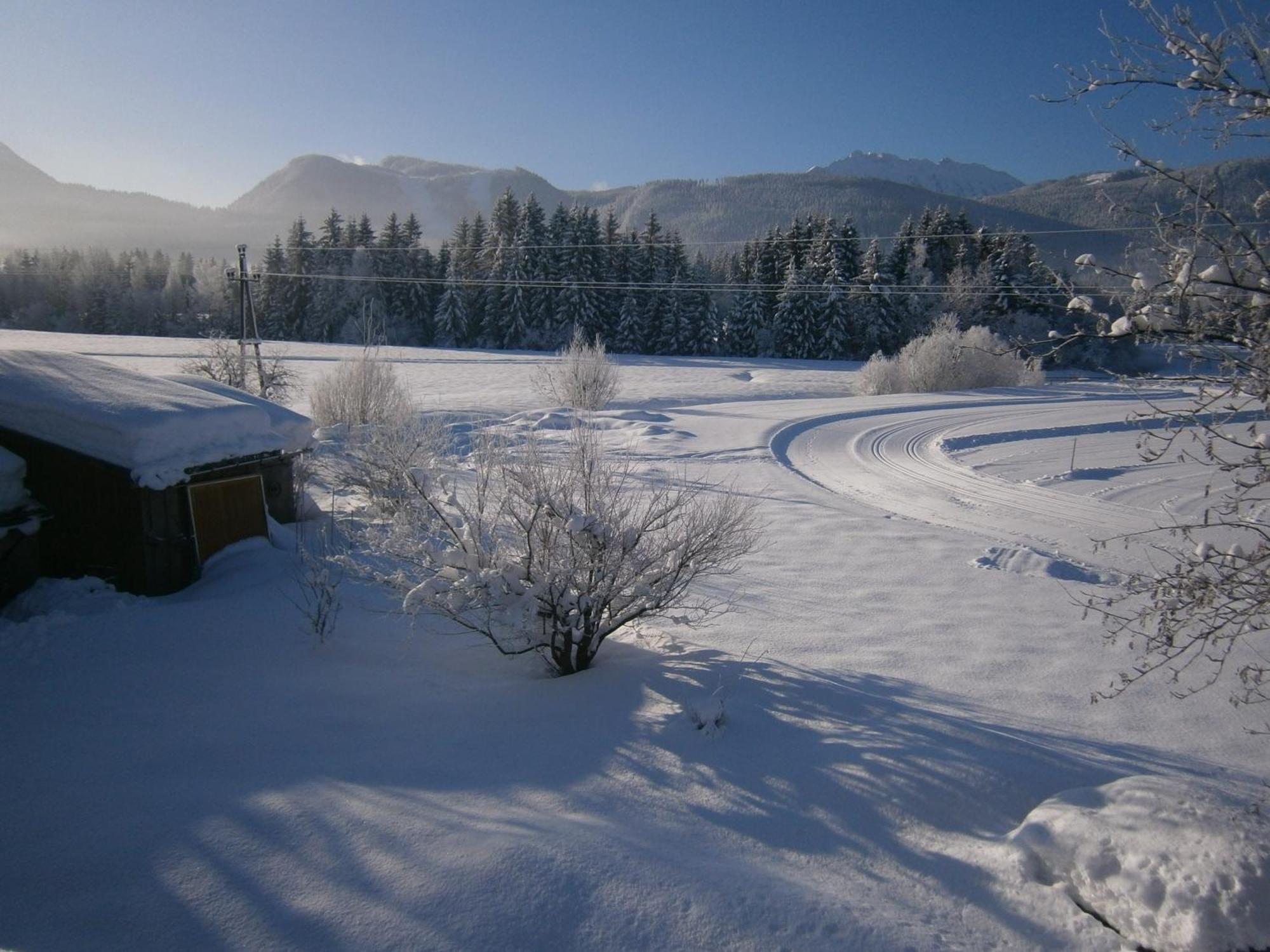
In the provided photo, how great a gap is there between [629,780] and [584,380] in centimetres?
2509

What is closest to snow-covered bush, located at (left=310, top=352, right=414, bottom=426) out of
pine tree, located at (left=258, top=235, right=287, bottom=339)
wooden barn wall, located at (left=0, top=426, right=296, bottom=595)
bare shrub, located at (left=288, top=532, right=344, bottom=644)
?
wooden barn wall, located at (left=0, top=426, right=296, bottom=595)

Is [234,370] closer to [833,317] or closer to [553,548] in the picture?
[553,548]

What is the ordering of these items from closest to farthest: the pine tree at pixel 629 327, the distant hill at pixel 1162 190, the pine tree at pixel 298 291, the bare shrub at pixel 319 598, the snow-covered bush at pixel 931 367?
1. the distant hill at pixel 1162 190
2. the bare shrub at pixel 319 598
3. the snow-covered bush at pixel 931 367
4. the pine tree at pixel 629 327
5. the pine tree at pixel 298 291

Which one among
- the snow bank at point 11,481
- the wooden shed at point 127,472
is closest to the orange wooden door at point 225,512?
the wooden shed at point 127,472

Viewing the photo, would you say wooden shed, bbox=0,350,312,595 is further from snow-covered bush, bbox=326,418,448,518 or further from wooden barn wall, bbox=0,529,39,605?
snow-covered bush, bbox=326,418,448,518

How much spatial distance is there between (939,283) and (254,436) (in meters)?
55.3

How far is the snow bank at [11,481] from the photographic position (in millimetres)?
9227

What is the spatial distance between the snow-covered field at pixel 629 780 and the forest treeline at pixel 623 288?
44.0 meters

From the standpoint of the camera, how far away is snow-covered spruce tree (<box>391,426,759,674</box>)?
6641 mm

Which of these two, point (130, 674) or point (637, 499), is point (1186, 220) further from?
point (130, 674)

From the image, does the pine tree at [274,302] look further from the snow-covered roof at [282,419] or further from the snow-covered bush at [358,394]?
the snow-covered roof at [282,419]

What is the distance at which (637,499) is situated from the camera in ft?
25.2

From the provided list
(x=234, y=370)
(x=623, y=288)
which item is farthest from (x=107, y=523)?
(x=623, y=288)

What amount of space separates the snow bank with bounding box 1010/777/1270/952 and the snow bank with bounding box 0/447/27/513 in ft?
38.4
